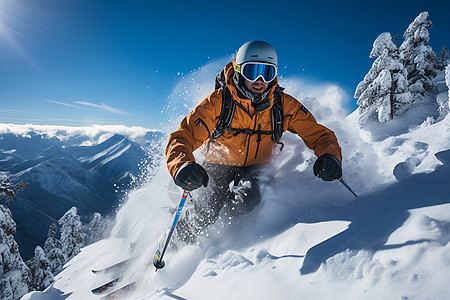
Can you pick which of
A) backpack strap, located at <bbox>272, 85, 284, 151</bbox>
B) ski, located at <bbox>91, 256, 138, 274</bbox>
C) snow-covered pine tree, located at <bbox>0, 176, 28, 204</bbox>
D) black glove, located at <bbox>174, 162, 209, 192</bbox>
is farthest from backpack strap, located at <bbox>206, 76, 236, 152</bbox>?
snow-covered pine tree, located at <bbox>0, 176, 28, 204</bbox>

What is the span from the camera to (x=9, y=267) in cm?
1242

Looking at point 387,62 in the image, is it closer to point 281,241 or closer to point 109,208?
point 281,241

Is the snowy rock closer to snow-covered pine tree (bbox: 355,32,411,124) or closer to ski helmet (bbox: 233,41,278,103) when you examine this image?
ski helmet (bbox: 233,41,278,103)

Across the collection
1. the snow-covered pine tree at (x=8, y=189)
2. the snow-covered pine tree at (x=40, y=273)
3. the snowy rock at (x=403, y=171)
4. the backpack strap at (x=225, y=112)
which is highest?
the backpack strap at (x=225, y=112)

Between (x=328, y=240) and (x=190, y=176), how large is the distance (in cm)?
178

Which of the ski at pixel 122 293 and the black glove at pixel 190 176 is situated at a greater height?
the black glove at pixel 190 176

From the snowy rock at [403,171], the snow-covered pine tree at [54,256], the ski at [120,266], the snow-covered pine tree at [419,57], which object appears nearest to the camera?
the snowy rock at [403,171]

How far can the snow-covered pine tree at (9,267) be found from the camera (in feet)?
38.7

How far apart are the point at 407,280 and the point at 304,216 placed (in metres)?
1.85

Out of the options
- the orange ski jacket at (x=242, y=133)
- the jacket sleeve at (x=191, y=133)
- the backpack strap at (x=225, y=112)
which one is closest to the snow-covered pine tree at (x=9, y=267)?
the orange ski jacket at (x=242, y=133)

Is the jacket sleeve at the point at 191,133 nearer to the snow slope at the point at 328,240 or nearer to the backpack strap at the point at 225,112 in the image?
the backpack strap at the point at 225,112

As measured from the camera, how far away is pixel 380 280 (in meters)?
1.69

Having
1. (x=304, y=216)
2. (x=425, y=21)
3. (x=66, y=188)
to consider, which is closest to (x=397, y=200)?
(x=304, y=216)

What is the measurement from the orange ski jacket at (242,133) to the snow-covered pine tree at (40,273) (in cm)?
2022
